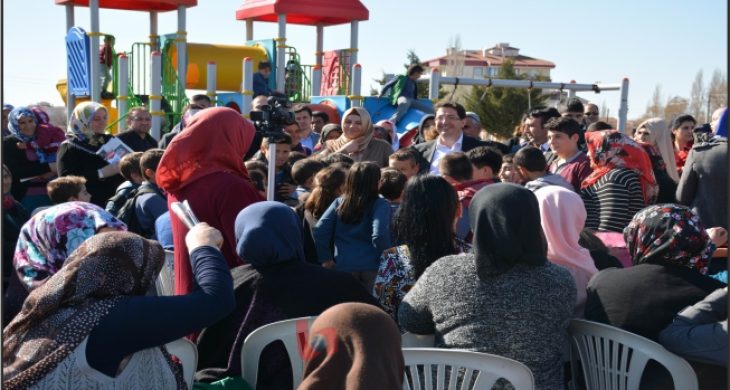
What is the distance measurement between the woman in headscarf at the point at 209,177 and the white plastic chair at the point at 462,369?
1299 mm

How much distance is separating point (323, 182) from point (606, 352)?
7.58ft

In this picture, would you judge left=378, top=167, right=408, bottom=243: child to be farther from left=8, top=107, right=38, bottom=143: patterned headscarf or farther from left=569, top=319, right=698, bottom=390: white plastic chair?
left=8, top=107, right=38, bottom=143: patterned headscarf

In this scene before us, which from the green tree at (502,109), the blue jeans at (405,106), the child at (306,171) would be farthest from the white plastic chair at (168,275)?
the green tree at (502,109)

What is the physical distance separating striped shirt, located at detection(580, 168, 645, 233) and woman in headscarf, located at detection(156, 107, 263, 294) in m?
2.32

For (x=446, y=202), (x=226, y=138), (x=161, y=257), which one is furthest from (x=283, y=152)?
(x=161, y=257)

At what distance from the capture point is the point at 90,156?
666 centimetres

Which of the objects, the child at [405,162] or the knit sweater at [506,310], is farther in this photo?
the child at [405,162]

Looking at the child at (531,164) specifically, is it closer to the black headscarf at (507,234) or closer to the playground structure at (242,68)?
the black headscarf at (507,234)

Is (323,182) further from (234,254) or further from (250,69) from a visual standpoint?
(250,69)

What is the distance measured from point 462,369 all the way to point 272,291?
2.55ft

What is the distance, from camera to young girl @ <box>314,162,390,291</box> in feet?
14.6

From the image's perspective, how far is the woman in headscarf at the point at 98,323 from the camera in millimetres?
2291

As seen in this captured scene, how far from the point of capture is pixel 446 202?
3.42 m

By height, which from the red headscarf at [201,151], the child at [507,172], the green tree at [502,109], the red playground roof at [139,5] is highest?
the red playground roof at [139,5]
